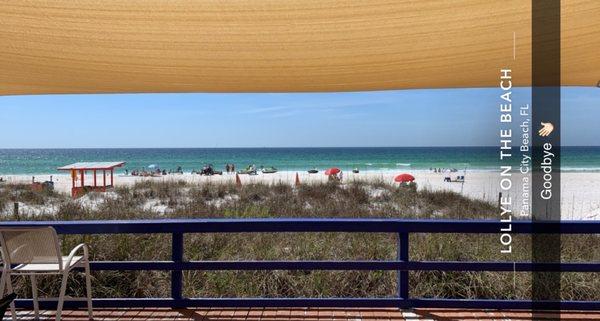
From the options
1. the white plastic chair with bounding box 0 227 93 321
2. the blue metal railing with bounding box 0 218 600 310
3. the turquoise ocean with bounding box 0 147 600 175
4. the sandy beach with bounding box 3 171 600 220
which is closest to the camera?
the white plastic chair with bounding box 0 227 93 321

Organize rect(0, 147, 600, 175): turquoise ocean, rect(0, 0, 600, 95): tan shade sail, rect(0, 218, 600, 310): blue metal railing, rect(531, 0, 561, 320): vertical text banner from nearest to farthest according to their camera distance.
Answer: rect(0, 0, 600, 95): tan shade sail → rect(531, 0, 561, 320): vertical text banner → rect(0, 218, 600, 310): blue metal railing → rect(0, 147, 600, 175): turquoise ocean

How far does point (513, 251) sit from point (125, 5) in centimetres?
424

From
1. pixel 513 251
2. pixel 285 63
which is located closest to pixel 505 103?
pixel 285 63

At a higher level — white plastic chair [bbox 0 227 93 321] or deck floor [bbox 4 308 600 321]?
white plastic chair [bbox 0 227 93 321]


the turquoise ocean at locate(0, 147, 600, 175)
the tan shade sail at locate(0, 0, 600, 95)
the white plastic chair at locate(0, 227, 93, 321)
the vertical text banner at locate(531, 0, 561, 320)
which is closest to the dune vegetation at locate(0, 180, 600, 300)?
the vertical text banner at locate(531, 0, 561, 320)

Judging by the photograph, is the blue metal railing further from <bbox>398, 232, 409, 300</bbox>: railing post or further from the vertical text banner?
the vertical text banner

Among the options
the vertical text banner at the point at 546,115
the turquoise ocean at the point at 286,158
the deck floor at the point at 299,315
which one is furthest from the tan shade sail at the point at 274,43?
the turquoise ocean at the point at 286,158

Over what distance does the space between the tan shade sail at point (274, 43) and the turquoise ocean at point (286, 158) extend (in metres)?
28.9

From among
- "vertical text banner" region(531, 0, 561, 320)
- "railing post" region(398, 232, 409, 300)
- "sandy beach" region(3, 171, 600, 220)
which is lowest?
"sandy beach" region(3, 171, 600, 220)

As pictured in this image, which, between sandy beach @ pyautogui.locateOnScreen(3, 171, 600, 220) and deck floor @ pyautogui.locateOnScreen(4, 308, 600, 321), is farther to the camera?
sandy beach @ pyautogui.locateOnScreen(3, 171, 600, 220)

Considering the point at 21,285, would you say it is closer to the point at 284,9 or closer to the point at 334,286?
the point at 334,286

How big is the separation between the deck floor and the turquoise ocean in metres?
28.4

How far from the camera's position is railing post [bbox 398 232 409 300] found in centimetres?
303

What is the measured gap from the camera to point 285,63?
263cm
